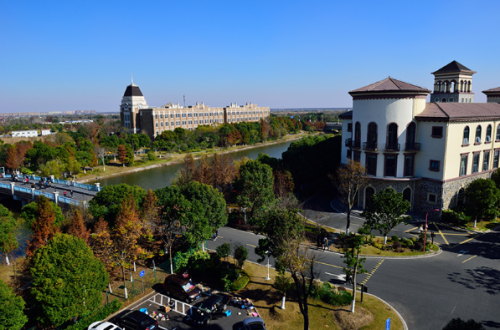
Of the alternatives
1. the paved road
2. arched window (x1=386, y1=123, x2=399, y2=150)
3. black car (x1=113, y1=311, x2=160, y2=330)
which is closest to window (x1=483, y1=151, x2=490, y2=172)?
arched window (x1=386, y1=123, x2=399, y2=150)

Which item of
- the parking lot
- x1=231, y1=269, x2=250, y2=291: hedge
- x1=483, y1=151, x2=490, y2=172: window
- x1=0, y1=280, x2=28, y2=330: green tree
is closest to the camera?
x1=0, y1=280, x2=28, y2=330: green tree

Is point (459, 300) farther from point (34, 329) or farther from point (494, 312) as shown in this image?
point (34, 329)

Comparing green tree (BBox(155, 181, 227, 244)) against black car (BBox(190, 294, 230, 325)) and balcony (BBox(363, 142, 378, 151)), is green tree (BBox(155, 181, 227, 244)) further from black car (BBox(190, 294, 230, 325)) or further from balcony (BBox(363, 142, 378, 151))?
balcony (BBox(363, 142, 378, 151))

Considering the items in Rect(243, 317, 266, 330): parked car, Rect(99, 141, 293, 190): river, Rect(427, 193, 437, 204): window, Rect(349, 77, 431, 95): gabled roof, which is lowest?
Rect(99, 141, 293, 190): river

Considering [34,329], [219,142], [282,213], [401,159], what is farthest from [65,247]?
[219,142]

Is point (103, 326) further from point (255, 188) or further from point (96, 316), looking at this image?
point (255, 188)

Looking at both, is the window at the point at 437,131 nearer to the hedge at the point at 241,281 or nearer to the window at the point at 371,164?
the window at the point at 371,164

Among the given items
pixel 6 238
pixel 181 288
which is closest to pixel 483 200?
pixel 181 288
